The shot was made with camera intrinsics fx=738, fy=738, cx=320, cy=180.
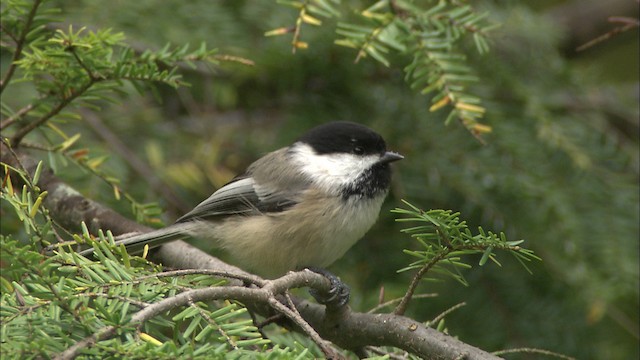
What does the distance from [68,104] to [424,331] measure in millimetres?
1084

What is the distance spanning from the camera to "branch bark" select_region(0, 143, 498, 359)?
4.52 feet

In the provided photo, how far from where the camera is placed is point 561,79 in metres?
2.92

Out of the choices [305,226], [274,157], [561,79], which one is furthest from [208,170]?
[561,79]

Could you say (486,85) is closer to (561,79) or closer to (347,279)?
(561,79)

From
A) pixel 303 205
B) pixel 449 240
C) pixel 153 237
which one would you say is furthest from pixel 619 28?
pixel 153 237

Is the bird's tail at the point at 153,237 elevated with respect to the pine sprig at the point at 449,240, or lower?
lower

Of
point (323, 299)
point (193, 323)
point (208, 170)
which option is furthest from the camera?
point (208, 170)

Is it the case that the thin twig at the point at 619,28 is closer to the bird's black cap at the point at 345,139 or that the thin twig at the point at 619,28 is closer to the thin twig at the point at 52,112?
the bird's black cap at the point at 345,139

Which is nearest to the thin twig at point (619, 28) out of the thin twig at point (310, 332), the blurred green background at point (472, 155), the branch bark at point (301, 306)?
the blurred green background at point (472, 155)

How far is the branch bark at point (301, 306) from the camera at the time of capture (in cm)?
138

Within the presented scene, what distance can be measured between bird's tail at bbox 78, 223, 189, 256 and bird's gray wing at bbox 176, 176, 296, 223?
234 millimetres

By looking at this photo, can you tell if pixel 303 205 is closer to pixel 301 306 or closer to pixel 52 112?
pixel 301 306

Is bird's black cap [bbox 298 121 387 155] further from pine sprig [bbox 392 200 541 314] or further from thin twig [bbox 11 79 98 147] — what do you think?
pine sprig [bbox 392 200 541 314]

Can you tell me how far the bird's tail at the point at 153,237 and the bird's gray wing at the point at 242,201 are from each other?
234 mm
